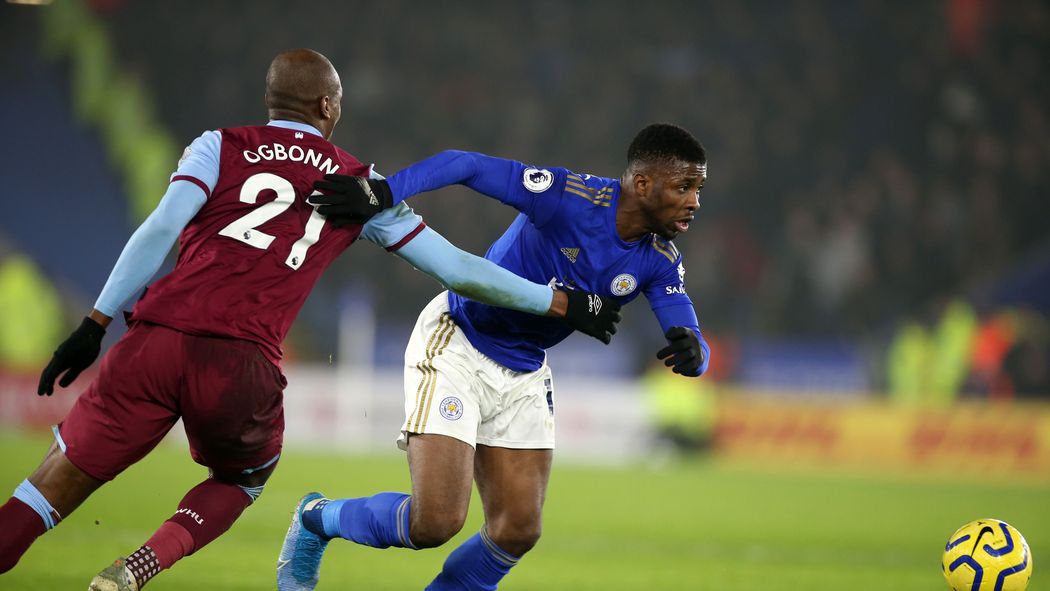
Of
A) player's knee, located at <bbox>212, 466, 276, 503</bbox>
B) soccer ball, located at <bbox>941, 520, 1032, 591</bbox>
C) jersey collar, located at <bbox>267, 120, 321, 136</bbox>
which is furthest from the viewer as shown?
soccer ball, located at <bbox>941, 520, 1032, 591</bbox>

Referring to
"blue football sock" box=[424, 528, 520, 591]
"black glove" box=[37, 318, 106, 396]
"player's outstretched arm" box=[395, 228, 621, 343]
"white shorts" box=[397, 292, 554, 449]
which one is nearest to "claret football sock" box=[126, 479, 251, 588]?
"black glove" box=[37, 318, 106, 396]

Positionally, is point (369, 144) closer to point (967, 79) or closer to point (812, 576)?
point (967, 79)

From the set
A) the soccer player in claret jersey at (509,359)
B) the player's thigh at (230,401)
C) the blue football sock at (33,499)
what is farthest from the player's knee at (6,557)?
the soccer player in claret jersey at (509,359)

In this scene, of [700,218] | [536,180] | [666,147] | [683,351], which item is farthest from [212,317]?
Result: [700,218]

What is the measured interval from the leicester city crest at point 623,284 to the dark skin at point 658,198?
0.15 meters

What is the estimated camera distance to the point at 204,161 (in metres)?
3.82

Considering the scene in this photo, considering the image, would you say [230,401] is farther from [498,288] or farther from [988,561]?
[988,561]

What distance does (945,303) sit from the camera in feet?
57.4

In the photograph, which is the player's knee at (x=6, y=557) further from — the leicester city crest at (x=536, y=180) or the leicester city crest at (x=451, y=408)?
the leicester city crest at (x=536, y=180)

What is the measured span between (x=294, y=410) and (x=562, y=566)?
10.2m

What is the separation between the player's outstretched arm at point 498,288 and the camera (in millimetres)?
4230

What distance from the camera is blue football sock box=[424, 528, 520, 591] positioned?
4.79 meters

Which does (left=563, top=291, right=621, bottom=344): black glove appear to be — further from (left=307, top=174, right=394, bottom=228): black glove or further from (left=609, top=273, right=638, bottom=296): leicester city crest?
(left=307, top=174, right=394, bottom=228): black glove

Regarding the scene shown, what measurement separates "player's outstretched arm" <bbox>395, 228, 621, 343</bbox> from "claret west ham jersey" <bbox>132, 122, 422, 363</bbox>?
1.24 ft
